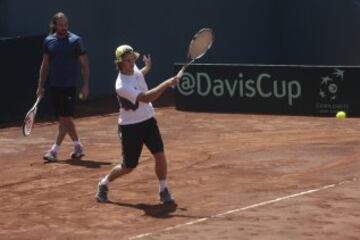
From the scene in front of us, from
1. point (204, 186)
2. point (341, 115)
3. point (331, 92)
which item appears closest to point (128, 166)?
point (204, 186)

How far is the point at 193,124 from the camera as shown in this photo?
17656 mm

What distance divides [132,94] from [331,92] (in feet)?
28.0

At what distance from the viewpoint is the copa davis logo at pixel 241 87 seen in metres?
18.4

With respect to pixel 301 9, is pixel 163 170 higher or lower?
lower

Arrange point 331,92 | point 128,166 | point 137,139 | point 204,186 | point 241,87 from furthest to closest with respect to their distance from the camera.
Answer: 1. point 241,87
2. point 331,92
3. point 204,186
4. point 128,166
5. point 137,139

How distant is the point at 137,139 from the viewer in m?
10.3

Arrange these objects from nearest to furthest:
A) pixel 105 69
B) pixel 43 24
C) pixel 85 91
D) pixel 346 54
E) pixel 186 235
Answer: pixel 186 235, pixel 85 91, pixel 43 24, pixel 105 69, pixel 346 54

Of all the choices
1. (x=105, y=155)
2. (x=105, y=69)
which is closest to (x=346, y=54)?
(x=105, y=69)

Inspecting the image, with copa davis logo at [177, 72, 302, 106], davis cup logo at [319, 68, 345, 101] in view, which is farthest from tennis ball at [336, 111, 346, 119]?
copa davis logo at [177, 72, 302, 106]

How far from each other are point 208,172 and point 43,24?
373 inches

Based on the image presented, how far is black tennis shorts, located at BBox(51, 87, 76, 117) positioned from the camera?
13.5 metres

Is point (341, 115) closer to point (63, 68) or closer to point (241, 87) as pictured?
point (241, 87)

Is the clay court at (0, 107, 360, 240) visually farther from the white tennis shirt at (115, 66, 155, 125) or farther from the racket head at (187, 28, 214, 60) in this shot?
the racket head at (187, 28, 214, 60)

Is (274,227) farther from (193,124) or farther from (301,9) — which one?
(301,9)
